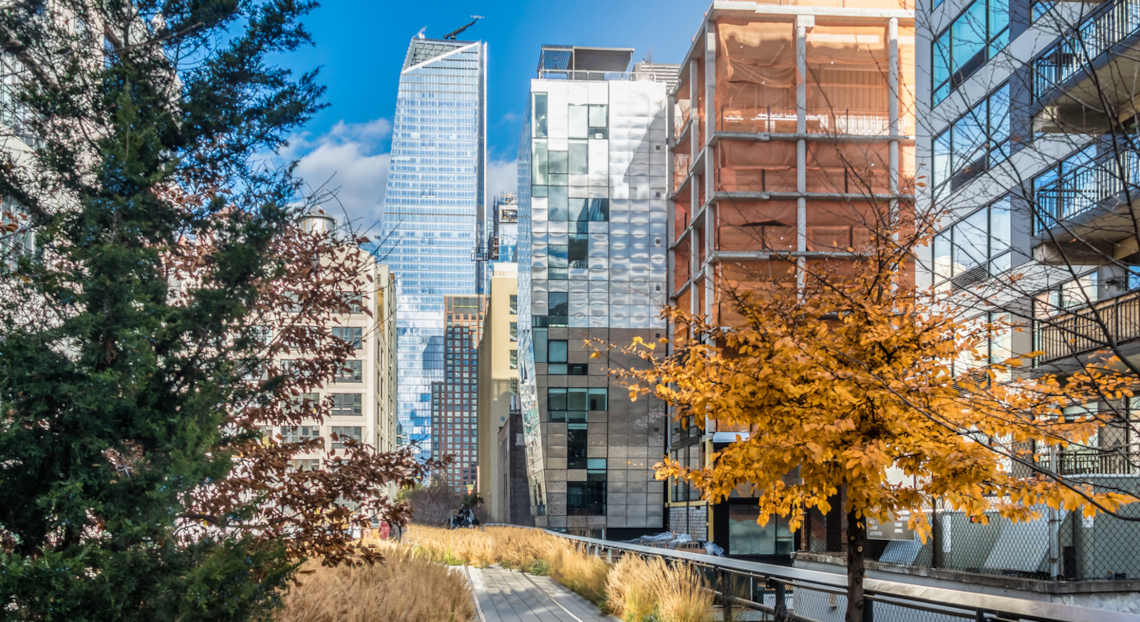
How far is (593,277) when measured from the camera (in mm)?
68188

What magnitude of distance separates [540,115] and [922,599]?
200ft

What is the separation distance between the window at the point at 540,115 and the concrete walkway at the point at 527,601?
43.2 meters

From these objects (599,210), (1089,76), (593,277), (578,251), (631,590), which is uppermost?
(599,210)

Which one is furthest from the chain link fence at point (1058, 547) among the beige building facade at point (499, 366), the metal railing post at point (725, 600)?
the beige building facade at point (499, 366)

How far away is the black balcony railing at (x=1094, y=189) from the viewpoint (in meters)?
6.20

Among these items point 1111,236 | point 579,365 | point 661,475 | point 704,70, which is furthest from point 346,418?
point 661,475

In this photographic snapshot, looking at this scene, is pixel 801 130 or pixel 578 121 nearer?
pixel 801 130

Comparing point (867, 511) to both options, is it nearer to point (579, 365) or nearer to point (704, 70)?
point (704, 70)

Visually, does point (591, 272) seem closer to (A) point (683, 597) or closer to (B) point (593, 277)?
(B) point (593, 277)

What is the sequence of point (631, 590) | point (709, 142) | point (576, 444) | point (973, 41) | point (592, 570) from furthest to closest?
point (576, 444)
point (709, 142)
point (973, 41)
point (592, 570)
point (631, 590)

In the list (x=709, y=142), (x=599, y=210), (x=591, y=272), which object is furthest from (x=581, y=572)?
(x=599, y=210)

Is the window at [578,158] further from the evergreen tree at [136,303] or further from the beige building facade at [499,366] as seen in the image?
the beige building facade at [499,366]

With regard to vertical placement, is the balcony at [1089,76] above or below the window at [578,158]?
below

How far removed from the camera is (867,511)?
11477mm
